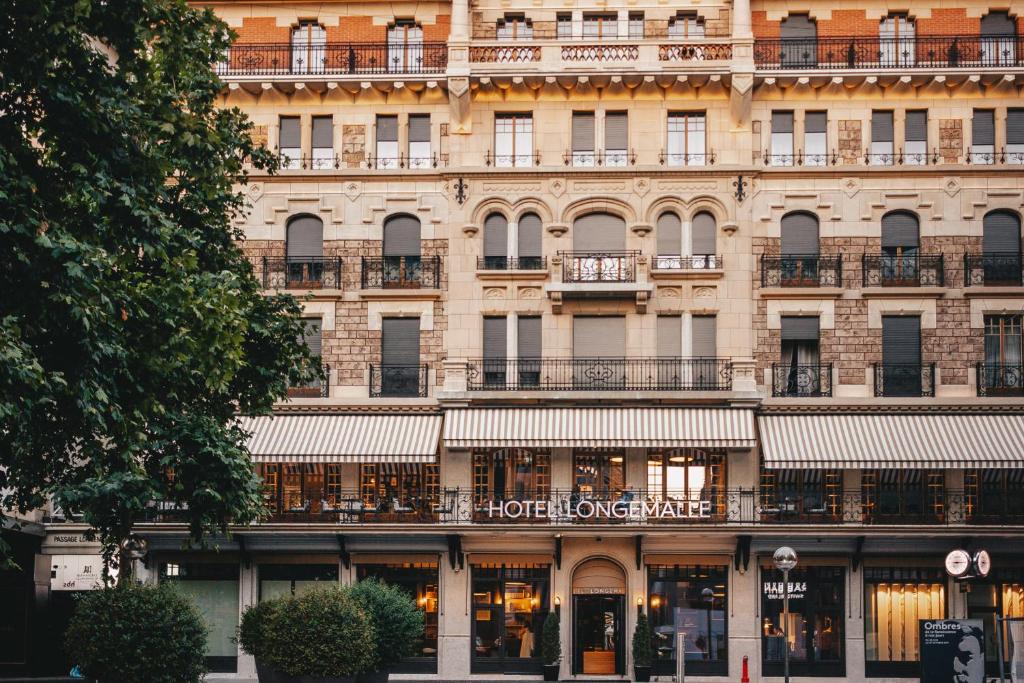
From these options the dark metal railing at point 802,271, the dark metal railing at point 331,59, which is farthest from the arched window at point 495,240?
the dark metal railing at point 802,271

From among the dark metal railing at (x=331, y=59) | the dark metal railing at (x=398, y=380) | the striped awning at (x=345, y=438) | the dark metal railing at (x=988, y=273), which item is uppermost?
the dark metal railing at (x=331, y=59)

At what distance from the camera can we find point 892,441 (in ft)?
133

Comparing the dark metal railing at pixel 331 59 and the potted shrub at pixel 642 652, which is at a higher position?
the dark metal railing at pixel 331 59

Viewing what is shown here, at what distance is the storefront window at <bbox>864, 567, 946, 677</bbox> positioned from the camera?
135 ft

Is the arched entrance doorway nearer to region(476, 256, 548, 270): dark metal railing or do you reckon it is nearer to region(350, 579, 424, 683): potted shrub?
region(476, 256, 548, 270): dark metal railing

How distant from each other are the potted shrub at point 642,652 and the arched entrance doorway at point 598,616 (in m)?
1.50

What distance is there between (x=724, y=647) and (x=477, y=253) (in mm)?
14215

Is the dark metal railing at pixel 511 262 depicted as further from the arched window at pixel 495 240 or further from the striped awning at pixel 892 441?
the striped awning at pixel 892 441

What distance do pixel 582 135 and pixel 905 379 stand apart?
12.6 m

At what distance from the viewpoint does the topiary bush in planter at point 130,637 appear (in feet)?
83.9

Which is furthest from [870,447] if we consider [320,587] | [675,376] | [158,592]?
[158,592]

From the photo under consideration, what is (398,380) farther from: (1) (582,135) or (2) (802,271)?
(2) (802,271)

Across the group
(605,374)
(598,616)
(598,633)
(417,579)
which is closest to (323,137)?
(605,374)

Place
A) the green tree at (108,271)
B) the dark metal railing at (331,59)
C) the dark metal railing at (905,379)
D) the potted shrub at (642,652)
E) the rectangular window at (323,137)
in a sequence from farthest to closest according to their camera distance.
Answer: the rectangular window at (323,137), the dark metal railing at (331,59), the dark metal railing at (905,379), the potted shrub at (642,652), the green tree at (108,271)
